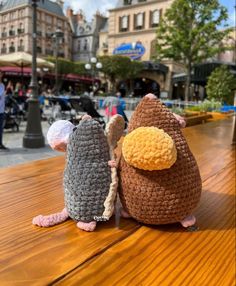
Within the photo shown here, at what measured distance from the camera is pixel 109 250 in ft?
2.92

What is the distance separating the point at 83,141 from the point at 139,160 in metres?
0.17

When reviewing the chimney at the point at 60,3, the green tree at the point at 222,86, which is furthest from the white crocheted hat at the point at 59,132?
the green tree at the point at 222,86

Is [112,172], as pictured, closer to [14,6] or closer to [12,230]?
[12,230]

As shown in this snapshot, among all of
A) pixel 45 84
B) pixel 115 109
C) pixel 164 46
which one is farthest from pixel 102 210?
pixel 164 46

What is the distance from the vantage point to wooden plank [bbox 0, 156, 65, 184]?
1.58 meters

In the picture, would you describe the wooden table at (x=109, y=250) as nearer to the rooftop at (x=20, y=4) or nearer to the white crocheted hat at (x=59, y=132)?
the white crocheted hat at (x=59, y=132)

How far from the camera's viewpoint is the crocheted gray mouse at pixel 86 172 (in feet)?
3.14

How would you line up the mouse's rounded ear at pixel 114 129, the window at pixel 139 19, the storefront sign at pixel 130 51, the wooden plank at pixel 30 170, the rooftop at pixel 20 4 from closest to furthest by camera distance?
the mouse's rounded ear at pixel 114 129
the rooftop at pixel 20 4
the wooden plank at pixel 30 170
the window at pixel 139 19
the storefront sign at pixel 130 51

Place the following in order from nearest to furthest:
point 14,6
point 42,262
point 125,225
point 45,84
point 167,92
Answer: point 42,262, point 125,225, point 14,6, point 45,84, point 167,92

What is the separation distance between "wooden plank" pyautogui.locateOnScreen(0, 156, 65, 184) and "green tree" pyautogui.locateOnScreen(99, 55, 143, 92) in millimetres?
21586

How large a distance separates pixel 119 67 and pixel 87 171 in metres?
22.8

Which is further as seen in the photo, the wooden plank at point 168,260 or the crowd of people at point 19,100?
the crowd of people at point 19,100

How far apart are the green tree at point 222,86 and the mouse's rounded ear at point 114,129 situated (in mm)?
9400

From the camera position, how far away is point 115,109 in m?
6.57
